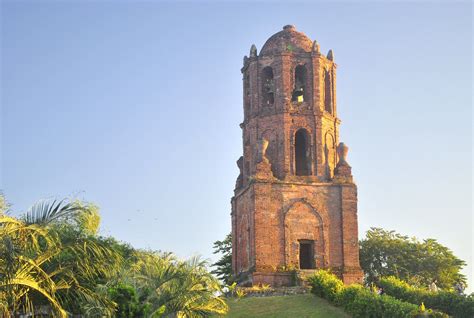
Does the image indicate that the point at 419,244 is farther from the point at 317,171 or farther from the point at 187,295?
the point at 187,295

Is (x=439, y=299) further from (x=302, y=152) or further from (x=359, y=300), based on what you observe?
(x=302, y=152)

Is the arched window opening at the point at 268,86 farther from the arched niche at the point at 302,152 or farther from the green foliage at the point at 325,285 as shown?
the green foliage at the point at 325,285

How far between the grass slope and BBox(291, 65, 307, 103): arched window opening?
9.67 metres

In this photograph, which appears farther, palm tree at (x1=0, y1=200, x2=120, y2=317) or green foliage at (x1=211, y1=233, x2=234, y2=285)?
green foliage at (x1=211, y1=233, x2=234, y2=285)

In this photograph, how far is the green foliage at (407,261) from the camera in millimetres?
47500

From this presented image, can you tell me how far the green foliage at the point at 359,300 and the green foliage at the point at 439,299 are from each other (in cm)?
94

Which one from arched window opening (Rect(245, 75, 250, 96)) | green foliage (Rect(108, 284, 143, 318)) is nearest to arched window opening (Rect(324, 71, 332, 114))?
arched window opening (Rect(245, 75, 250, 96))

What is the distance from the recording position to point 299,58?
40.7 m

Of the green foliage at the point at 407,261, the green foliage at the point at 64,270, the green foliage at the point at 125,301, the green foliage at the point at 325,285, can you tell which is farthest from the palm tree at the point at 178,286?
the green foliage at the point at 407,261

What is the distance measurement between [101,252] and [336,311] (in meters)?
14.1

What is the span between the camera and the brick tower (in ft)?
125

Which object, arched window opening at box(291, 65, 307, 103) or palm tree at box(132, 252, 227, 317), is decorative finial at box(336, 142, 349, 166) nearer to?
arched window opening at box(291, 65, 307, 103)

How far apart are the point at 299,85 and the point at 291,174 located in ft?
13.5

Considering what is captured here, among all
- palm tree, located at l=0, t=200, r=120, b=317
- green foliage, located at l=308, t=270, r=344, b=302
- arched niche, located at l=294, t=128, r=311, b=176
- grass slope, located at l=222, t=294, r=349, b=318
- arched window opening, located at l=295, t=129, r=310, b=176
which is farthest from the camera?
arched window opening, located at l=295, t=129, r=310, b=176
